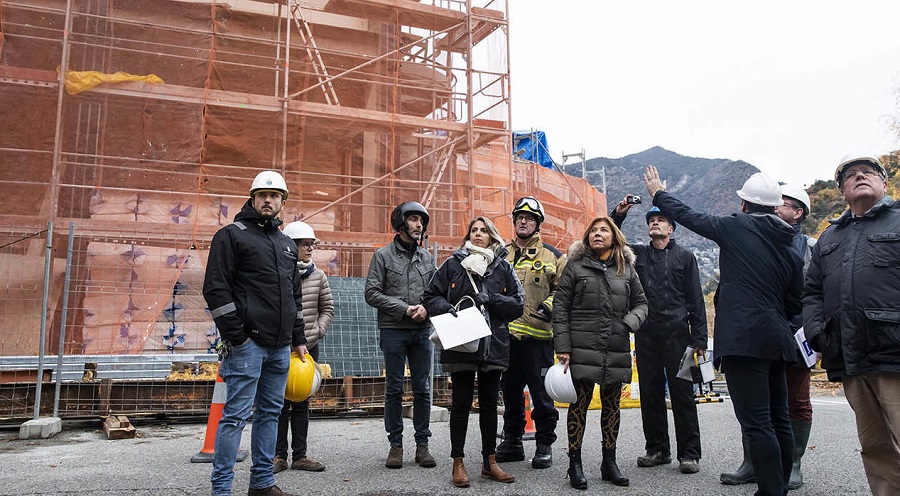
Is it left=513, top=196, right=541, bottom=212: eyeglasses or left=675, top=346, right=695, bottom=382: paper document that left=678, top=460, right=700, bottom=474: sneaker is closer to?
left=675, top=346, right=695, bottom=382: paper document

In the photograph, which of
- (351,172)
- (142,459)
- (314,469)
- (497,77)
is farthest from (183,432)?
(497,77)

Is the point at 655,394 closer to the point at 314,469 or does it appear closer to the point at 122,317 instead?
the point at 314,469

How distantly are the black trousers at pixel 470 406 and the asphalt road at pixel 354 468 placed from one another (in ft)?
1.00

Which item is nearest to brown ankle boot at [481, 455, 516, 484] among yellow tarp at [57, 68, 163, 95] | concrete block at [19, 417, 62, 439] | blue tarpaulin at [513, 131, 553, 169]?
concrete block at [19, 417, 62, 439]

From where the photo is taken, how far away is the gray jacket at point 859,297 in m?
3.43

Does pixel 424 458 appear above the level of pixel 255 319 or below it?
below

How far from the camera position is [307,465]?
5.20 meters

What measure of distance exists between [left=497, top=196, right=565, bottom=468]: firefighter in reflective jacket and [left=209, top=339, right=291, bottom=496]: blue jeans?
6.72 ft

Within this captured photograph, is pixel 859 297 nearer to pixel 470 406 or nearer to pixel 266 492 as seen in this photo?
pixel 470 406

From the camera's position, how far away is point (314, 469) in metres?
5.18

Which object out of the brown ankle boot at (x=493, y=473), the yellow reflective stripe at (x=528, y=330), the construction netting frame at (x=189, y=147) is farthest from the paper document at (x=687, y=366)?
the construction netting frame at (x=189, y=147)

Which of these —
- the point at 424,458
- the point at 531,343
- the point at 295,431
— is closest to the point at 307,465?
the point at 295,431

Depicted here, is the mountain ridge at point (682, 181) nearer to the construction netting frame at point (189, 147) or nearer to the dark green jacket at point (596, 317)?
the construction netting frame at point (189, 147)

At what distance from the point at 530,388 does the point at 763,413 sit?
203 centimetres
